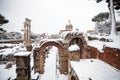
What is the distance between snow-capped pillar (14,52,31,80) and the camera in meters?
7.29

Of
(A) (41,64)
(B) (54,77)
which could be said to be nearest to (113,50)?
(B) (54,77)

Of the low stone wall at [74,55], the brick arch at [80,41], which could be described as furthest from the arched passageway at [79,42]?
the low stone wall at [74,55]

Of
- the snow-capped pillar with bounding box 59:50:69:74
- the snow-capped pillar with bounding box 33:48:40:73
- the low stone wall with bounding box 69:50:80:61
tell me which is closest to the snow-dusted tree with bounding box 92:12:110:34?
the snow-capped pillar with bounding box 59:50:69:74

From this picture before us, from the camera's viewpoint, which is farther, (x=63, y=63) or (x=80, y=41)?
(x=80, y=41)

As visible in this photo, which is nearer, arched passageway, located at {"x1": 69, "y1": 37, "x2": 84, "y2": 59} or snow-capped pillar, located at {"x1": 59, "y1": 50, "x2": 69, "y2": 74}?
snow-capped pillar, located at {"x1": 59, "y1": 50, "x2": 69, "y2": 74}

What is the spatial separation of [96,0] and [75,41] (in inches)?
235

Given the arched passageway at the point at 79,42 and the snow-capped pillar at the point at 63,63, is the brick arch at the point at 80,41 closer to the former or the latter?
the arched passageway at the point at 79,42

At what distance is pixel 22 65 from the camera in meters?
7.40

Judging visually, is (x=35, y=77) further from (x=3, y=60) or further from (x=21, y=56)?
(x=21, y=56)

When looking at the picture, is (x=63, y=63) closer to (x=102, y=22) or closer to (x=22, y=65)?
(x=22, y=65)

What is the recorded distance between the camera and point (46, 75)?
56.2 feet

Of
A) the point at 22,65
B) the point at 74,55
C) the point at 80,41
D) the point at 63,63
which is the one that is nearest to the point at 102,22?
the point at 80,41

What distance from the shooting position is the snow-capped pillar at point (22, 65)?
7.29 m

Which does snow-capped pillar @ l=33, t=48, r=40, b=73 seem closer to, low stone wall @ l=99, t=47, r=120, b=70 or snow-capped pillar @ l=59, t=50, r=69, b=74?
snow-capped pillar @ l=59, t=50, r=69, b=74
